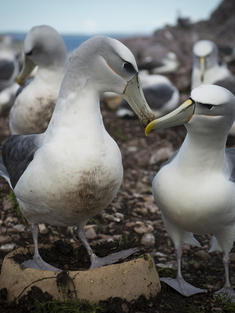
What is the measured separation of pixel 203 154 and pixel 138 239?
122 centimetres

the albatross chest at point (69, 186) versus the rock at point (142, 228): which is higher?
the albatross chest at point (69, 186)

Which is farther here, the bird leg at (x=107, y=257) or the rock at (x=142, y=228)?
the rock at (x=142, y=228)

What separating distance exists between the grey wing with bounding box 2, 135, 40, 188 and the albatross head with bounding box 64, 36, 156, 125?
0.48 m

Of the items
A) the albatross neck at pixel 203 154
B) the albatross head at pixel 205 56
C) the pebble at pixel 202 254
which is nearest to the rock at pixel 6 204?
the pebble at pixel 202 254

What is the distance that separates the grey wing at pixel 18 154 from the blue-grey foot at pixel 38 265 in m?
0.46

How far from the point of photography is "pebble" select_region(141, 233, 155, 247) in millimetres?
3845

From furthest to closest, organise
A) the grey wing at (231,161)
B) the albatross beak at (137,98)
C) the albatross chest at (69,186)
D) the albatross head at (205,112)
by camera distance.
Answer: the grey wing at (231,161) → the albatross head at (205,112) → the albatross beak at (137,98) → the albatross chest at (69,186)

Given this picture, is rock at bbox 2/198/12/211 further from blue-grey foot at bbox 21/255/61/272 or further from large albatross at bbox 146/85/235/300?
large albatross at bbox 146/85/235/300

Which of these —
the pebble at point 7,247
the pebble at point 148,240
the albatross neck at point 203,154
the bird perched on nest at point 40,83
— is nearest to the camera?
the albatross neck at point 203,154

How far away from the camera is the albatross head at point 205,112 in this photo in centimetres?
278

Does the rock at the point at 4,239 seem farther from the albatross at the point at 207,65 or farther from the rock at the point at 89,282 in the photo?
the albatross at the point at 207,65

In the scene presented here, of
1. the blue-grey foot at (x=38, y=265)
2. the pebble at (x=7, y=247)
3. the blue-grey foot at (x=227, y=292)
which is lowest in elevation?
the pebble at (x=7, y=247)

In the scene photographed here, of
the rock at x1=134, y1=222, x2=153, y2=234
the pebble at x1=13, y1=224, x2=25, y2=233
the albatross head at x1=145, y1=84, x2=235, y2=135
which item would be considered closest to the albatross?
the rock at x1=134, y1=222, x2=153, y2=234

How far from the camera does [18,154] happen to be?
2.95 meters
